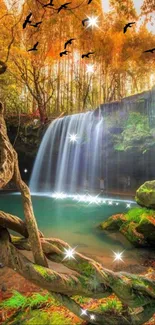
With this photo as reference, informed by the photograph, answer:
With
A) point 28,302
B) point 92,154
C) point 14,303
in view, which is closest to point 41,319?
point 28,302

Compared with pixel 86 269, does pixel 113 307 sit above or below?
below

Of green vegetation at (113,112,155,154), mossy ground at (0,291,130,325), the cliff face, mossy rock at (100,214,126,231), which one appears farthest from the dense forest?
mossy ground at (0,291,130,325)

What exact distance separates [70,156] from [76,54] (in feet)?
44.6

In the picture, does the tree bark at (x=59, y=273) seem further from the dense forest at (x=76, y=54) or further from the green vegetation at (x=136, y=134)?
the dense forest at (x=76, y=54)

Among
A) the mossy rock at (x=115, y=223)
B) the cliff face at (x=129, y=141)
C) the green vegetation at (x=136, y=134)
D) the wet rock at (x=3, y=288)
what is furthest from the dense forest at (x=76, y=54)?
the wet rock at (x=3, y=288)

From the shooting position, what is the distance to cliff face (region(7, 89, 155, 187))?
15.4 metres

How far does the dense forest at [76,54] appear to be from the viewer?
20281mm

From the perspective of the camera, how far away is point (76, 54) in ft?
86.4

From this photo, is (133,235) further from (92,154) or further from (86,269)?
(92,154)

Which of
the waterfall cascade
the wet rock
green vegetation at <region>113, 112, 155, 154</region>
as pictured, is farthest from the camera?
the waterfall cascade

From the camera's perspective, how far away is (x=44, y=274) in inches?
82.9

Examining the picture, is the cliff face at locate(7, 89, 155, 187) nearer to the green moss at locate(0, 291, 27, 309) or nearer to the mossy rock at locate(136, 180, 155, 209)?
the mossy rock at locate(136, 180, 155, 209)

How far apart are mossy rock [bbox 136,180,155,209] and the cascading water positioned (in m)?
10.4

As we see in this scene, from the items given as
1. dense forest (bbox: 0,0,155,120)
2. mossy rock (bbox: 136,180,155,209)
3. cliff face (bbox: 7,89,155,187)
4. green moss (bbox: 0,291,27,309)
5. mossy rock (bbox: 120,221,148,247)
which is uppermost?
dense forest (bbox: 0,0,155,120)
